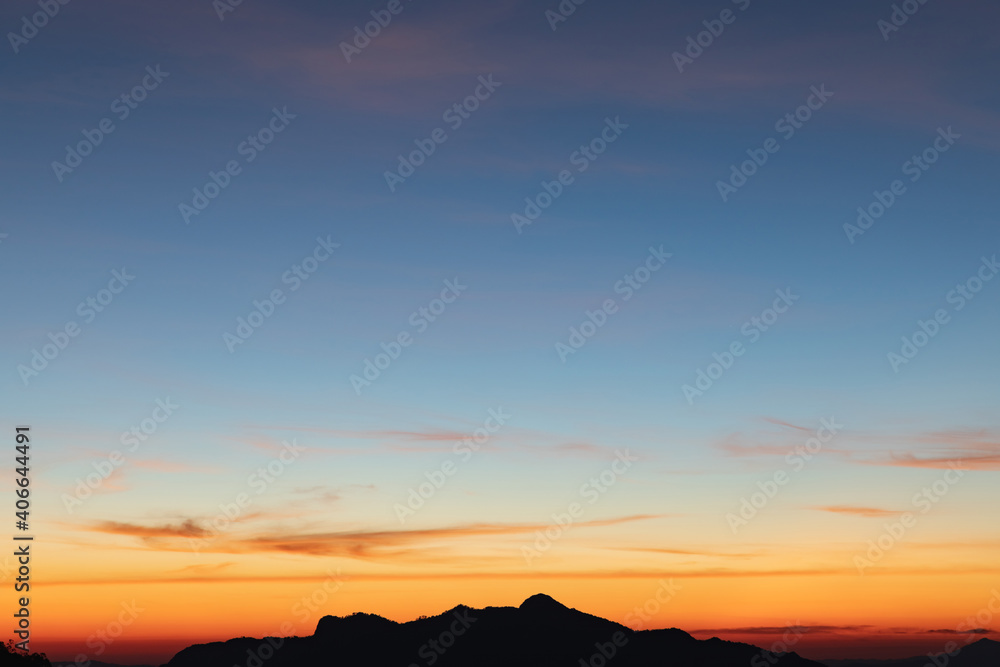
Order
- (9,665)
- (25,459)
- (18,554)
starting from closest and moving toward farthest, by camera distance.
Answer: (25,459)
(18,554)
(9,665)

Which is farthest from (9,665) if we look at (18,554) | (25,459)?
(25,459)

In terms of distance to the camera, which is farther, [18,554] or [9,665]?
[9,665]

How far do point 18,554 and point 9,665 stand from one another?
73.1 feet

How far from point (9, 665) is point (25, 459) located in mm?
33133

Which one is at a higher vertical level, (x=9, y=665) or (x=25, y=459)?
(x=25, y=459)

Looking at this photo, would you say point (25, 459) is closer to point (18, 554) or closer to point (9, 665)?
point (18, 554)

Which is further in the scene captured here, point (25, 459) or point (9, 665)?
point (9, 665)

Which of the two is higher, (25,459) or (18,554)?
(25,459)

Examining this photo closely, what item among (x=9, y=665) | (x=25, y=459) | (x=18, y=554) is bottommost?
(x=9, y=665)

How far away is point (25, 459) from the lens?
67.6 meters

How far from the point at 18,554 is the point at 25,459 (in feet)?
36.0

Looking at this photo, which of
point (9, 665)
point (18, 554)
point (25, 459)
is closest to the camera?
point (25, 459)

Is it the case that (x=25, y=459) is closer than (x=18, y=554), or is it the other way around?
(x=25, y=459)
